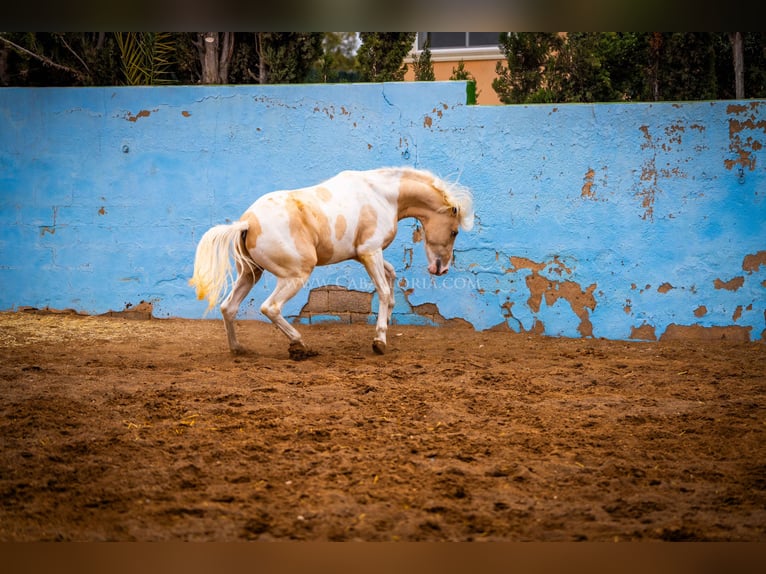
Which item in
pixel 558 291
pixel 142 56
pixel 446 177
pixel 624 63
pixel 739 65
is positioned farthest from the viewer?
pixel 624 63

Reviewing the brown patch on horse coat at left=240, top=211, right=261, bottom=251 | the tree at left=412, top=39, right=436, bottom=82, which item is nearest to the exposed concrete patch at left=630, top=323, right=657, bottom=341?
the brown patch on horse coat at left=240, top=211, right=261, bottom=251

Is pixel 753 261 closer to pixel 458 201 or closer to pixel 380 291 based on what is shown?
pixel 458 201

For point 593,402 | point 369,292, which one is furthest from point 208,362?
point 593,402

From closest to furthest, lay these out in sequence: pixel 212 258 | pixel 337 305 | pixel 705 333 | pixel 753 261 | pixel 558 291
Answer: pixel 212 258 → pixel 753 261 → pixel 705 333 → pixel 558 291 → pixel 337 305

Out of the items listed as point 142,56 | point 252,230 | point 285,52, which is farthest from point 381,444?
point 142,56

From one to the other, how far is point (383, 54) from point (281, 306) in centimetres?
550

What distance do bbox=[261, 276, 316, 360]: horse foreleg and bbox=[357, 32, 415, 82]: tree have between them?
16.2ft

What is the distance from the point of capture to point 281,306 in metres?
5.71

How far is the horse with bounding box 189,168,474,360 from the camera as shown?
563 centimetres

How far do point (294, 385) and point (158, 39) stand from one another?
22.1ft

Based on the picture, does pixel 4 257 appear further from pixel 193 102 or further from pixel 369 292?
pixel 369 292

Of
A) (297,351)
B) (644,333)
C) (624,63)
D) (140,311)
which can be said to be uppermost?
(624,63)

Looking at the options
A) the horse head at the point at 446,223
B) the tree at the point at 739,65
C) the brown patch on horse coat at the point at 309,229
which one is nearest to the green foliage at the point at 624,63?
the tree at the point at 739,65
